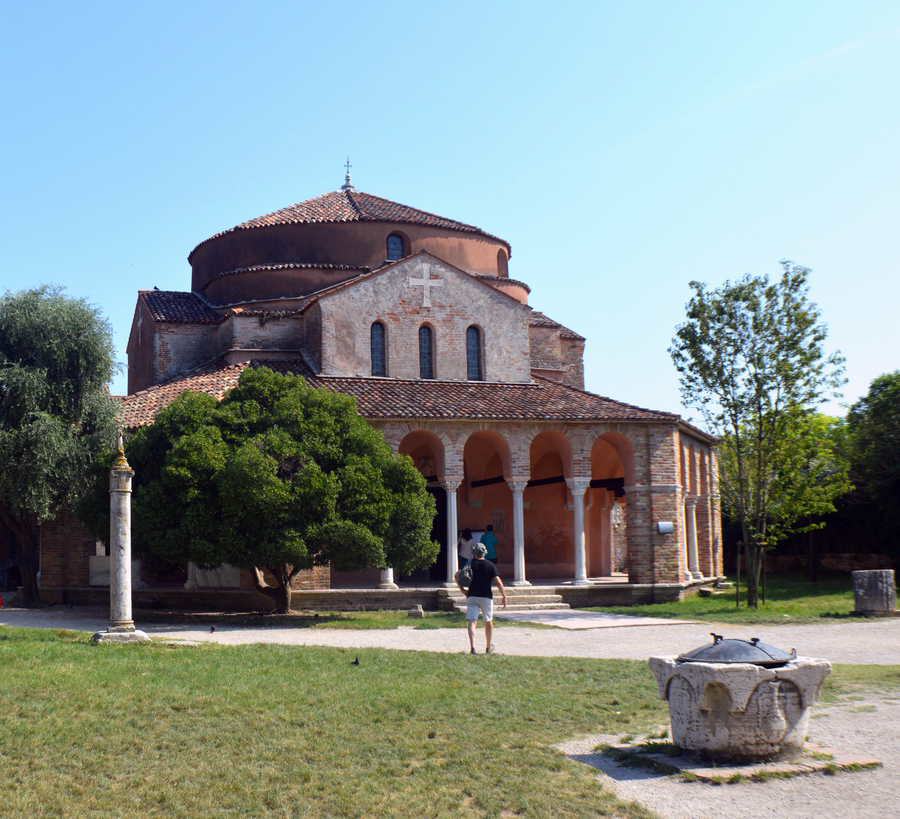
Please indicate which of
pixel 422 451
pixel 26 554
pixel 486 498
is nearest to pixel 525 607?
pixel 422 451

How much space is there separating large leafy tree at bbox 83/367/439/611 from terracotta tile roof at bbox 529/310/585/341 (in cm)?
1174

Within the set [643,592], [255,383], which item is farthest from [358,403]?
[643,592]

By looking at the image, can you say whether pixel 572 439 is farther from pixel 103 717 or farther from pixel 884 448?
pixel 103 717

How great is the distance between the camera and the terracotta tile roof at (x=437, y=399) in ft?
81.4

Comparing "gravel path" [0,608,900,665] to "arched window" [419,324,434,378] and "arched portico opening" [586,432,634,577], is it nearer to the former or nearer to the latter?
"arched window" [419,324,434,378]

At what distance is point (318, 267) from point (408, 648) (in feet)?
52.4

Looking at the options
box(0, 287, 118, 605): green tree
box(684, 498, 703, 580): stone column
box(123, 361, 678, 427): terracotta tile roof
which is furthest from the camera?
box(684, 498, 703, 580): stone column

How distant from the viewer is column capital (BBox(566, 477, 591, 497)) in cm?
2662

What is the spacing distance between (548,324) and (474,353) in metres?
4.68

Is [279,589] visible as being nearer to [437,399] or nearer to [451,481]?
[451,481]

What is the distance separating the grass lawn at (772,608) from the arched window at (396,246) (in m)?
11.9

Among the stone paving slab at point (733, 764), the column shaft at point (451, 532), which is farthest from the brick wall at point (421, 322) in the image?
the stone paving slab at point (733, 764)

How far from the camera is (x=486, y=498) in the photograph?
101 feet

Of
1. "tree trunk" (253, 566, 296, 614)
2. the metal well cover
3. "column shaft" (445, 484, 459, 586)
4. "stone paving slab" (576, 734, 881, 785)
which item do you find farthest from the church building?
the metal well cover
